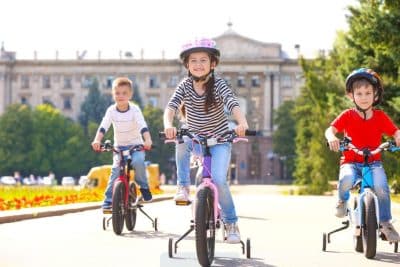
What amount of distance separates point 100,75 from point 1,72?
12143 mm

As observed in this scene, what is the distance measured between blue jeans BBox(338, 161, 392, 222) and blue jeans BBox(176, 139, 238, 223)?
4.35ft

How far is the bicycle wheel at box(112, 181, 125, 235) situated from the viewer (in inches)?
475

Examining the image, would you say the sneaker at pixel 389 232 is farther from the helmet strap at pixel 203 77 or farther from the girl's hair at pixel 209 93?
the helmet strap at pixel 203 77

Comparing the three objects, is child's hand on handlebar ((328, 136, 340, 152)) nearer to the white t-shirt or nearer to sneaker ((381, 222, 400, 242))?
sneaker ((381, 222, 400, 242))

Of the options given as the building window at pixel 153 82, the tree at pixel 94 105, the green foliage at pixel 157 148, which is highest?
the building window at pixel 153 82

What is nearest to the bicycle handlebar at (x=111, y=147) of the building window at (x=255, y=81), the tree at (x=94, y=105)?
the tree at (x=94, y=105)

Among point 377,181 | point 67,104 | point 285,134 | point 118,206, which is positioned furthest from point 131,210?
point 67,104

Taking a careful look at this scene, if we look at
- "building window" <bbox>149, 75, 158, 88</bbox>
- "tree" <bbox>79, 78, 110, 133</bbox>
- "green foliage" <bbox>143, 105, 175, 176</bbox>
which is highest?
"building window" <bbox>149, 75, 158, 88</bbox>

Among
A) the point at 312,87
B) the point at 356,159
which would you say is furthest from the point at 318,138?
the point at 356,159

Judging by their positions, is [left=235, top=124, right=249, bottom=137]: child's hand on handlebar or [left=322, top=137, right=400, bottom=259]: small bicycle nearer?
[left=235, top=124, right=249, bottom=137]: child's hand on handlebar

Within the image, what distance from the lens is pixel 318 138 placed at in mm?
44688

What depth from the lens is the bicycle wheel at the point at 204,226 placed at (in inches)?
323

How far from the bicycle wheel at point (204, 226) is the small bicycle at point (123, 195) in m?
3.70

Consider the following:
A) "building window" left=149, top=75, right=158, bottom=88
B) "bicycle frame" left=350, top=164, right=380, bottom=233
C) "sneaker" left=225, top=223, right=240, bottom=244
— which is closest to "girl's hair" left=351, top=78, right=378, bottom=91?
"bicycle frame" left=350, top=164, right=380, bottom=233
